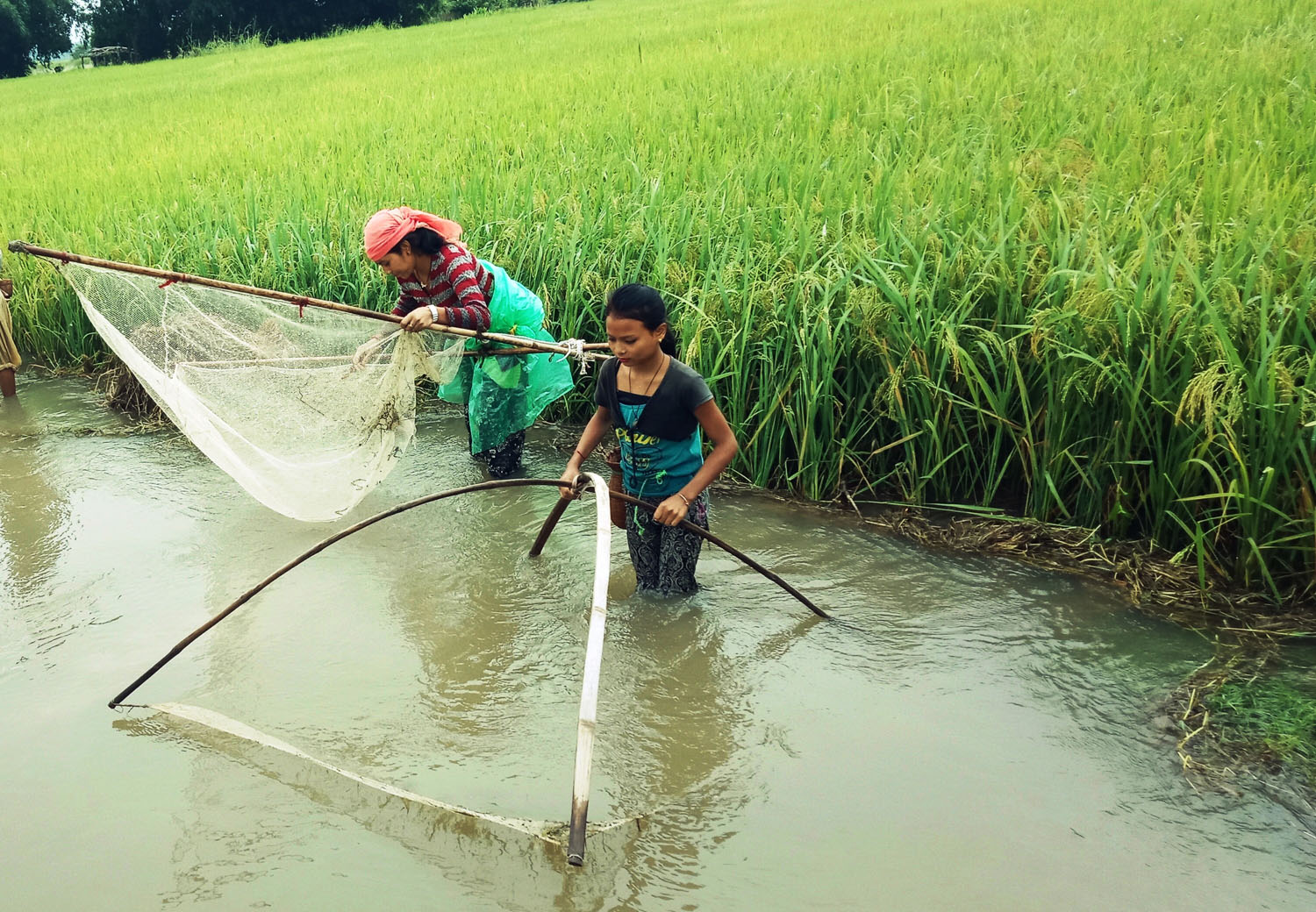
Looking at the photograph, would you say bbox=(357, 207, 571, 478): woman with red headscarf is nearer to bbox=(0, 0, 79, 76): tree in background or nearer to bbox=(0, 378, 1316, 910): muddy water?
bbox=(0, 378, 1316, 910): muddy water

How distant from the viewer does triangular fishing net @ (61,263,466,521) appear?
3.23m

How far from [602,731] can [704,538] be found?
0.69 m

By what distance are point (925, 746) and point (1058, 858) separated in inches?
16.2

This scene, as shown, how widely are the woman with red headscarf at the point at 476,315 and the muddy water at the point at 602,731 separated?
0.38m

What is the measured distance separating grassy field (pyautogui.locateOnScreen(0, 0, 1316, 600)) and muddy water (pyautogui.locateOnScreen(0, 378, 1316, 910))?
1.36 feet

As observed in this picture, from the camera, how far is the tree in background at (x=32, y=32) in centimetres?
2994

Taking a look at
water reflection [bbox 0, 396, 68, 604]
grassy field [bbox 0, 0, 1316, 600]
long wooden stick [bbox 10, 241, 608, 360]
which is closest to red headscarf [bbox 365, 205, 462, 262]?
long wooden stick [bbox 10, 241, 608, 360]

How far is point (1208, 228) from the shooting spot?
359 centimetres

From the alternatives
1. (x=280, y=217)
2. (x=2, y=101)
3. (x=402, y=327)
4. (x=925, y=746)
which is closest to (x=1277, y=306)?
(x=925, y=746)

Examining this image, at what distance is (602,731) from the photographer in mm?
2371

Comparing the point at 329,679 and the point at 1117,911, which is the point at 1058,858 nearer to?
the point at 1117,911

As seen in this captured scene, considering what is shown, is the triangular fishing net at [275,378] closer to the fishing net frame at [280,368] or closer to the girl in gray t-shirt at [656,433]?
the fishing net frame at [280,368]

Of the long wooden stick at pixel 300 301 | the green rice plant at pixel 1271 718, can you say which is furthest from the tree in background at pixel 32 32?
the green rice plant at pixel 1271 718

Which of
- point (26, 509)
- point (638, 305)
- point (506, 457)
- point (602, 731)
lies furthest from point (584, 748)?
point (26, 509)
